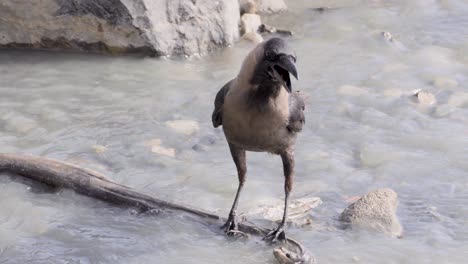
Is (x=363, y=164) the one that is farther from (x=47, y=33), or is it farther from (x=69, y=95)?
(x=47, y=33)

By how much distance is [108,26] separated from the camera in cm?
696

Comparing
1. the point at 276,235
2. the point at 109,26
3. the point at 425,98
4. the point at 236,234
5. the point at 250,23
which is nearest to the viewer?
the point at 276,235

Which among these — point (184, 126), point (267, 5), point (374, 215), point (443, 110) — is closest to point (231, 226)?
point (374, 215)

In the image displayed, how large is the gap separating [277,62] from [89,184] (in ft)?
4.83

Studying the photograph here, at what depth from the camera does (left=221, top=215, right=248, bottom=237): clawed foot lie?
14.1ft

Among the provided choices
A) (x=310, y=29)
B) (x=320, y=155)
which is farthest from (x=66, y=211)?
(x=310, y=29)

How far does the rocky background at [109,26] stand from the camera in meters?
6.93

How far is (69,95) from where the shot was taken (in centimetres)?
632

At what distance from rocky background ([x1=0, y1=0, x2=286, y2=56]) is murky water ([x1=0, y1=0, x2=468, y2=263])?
0.45 ft

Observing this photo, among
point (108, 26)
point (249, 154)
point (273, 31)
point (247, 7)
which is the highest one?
point (108, 26)

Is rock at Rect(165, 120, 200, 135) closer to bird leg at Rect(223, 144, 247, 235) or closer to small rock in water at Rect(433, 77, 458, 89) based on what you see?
bird leg at Rect(223, 144, 247, 235)

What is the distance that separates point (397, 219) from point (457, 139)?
1.32m

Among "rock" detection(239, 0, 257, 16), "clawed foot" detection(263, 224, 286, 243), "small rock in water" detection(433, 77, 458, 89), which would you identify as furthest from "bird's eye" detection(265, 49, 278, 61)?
"rock" detection(239, 0, 257, 16)

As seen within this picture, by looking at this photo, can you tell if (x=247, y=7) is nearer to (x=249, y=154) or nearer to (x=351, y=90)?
(x=351, y=90)
